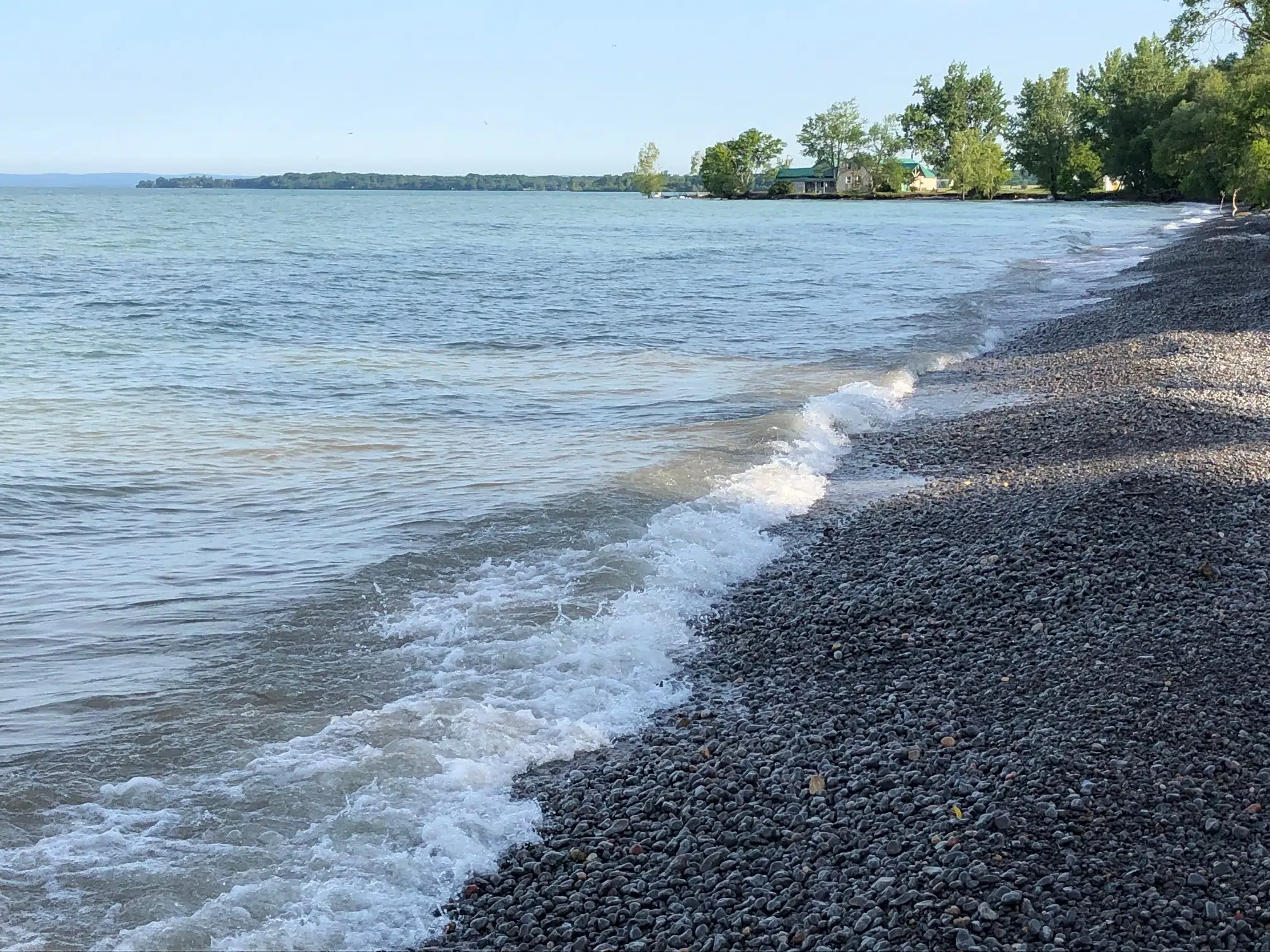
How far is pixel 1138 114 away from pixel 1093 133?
14055mm

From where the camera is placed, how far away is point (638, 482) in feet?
42.4

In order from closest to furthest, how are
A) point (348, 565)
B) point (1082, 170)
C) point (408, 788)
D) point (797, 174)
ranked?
point (408, 788), point (348, 565), point (1082, 170), point (797, 174)

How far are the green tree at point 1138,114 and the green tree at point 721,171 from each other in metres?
61.1

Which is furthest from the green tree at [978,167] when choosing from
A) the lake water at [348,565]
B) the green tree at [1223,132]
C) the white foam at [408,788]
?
the white foam at [408,788]

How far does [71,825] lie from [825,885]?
4207 mm

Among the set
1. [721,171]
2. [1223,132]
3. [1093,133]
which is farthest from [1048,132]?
[1223,132]

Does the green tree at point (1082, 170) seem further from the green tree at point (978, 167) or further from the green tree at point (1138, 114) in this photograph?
the green tree at point (978, 167)

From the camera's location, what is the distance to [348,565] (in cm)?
1023

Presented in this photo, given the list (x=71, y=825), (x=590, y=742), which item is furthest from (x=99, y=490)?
(x=590, y=742)

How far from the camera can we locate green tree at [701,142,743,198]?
175500mm

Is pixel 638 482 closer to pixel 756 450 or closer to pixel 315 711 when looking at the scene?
pixel 756 450

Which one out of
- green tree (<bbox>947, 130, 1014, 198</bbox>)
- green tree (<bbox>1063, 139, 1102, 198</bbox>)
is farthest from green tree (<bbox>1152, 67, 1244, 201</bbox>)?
green tree (<bbox>947, 130, 1014, 198</bbox>)

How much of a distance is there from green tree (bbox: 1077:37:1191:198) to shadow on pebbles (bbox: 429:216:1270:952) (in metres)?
111

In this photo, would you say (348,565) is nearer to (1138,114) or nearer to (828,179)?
(1138,114)
